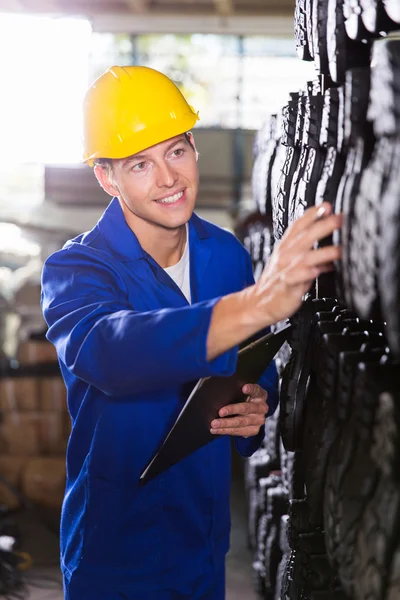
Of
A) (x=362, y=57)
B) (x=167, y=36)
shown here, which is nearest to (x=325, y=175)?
(x=362, y=57)

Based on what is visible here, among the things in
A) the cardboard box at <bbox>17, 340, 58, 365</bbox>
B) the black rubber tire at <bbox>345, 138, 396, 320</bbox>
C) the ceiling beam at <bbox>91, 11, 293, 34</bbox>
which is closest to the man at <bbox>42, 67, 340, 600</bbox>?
the black rubber tire at <bbox>345, 138, 396, 320</bbox>

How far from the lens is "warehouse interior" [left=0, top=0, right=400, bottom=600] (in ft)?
4.00

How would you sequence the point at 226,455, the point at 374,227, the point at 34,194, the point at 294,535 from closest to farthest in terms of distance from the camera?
the point at 374,227 → the point at 294,535 → the point at 226,455 → the point at 34,194

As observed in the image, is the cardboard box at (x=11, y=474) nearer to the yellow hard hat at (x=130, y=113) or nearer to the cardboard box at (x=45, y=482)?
the cardboard box at (x=45, y=482)

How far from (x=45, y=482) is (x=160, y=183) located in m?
3.02

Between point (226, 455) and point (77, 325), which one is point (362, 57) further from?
point (226, 455)

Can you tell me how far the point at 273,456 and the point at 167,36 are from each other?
20.5 feet

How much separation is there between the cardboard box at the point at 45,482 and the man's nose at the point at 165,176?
294 centimetres

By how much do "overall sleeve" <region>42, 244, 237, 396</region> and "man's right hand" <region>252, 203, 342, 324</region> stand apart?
110mm

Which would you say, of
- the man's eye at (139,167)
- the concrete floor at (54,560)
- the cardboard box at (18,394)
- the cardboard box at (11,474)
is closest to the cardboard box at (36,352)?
the cardboard box at (18,394)

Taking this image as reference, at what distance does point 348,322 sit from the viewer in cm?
164

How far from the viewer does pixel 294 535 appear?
6.15ft

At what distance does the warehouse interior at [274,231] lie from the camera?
122 centimetres

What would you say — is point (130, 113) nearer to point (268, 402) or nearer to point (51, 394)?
point (268, 402)
